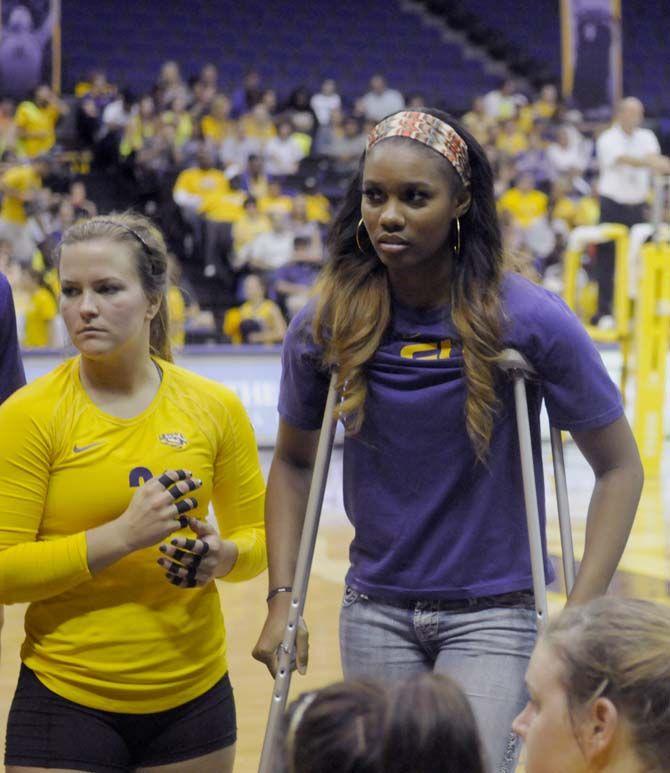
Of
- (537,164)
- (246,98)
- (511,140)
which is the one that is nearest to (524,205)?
(537,164)

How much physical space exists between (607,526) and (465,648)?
1.20ft

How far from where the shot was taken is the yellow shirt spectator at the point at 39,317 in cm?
1409

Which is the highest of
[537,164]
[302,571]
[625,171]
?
[537,164]

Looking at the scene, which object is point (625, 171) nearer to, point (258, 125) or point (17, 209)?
point (258, 125)

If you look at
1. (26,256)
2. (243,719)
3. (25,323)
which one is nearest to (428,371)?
(243,719)

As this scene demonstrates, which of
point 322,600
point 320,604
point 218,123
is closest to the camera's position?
point 320,604

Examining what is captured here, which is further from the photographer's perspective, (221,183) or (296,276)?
(221,183)

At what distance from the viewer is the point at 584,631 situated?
2039mm

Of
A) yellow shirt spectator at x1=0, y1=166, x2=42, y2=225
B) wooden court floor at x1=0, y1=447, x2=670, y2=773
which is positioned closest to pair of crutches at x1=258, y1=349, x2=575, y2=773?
wooden court floor at x1=0, y1=447, x2=670, y2=773

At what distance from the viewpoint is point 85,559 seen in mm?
2779

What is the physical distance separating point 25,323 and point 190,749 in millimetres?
11649

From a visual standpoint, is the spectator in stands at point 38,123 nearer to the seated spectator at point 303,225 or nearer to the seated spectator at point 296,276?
the seated spectator at point 303,225

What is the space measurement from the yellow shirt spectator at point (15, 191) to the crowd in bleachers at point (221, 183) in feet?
0.05

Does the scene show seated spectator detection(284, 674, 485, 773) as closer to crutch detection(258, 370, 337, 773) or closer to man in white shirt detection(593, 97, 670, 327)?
crutch detection(258, 370, 337, 773)
